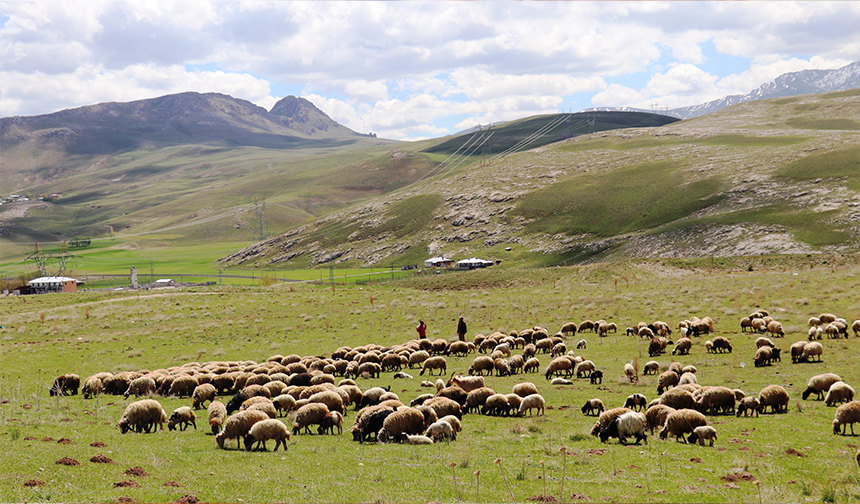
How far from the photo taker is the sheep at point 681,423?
14.3 metres

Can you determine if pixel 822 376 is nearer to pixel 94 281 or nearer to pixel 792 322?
pixel 792 322

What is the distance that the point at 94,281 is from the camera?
16162cm

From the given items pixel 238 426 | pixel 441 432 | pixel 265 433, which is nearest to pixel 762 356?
pixel 441 432

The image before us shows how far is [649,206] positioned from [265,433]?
13051 cm

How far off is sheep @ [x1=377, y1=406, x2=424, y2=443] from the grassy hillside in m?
86.0

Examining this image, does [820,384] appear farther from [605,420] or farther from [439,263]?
[439,263]

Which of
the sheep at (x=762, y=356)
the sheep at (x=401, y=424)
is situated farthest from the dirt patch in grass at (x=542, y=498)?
the sheep at (x=762, y=356)

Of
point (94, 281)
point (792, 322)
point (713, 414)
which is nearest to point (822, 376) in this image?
point (713, 414)

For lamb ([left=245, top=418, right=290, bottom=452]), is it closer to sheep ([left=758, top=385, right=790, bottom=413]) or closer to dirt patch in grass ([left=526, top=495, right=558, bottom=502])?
dirt patch in grass ([left=526, top=495, right=558, bottom=502])

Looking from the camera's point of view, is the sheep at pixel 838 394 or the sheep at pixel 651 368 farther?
the sheep at pixel 651 368

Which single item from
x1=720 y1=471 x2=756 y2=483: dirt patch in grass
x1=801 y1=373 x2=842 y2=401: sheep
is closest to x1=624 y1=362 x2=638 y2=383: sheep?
x1=801 y1=373 x2=842 y2=401: sheep

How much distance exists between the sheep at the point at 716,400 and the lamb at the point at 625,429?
3540 millimetres

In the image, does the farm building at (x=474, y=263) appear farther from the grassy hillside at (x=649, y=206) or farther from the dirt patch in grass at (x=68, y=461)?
the dirt patch in grass at (x=68, y=461)

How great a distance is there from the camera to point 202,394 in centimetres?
2106
